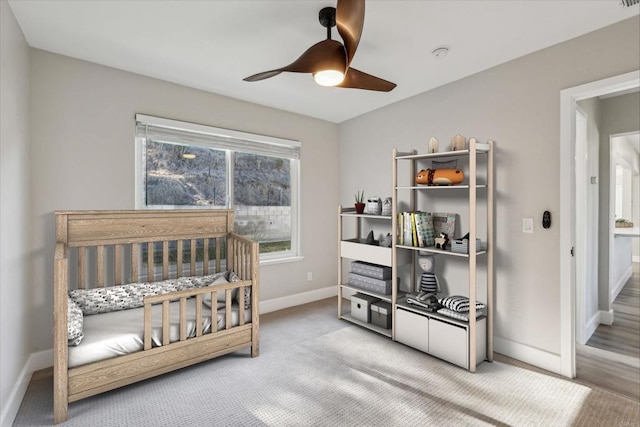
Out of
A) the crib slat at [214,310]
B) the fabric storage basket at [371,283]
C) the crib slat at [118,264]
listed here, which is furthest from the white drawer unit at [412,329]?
the crib slat at [118,264]

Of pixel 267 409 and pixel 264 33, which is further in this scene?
pixel 264 33

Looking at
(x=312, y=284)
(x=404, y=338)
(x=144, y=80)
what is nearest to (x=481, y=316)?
(x=404, y=338)

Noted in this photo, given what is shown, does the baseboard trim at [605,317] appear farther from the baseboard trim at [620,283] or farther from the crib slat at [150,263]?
the crib slat at [150,263]

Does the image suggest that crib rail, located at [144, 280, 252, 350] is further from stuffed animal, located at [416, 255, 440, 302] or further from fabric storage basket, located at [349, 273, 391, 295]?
stuffed animal, located at [416, 255, 440, 302]

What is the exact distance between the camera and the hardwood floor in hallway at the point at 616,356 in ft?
7.22

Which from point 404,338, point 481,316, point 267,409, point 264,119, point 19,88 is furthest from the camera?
point 264,119

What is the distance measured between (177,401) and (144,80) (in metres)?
2.68

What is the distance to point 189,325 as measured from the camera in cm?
237

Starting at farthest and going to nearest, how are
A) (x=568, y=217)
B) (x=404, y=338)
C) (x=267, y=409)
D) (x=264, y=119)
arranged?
(x=264, y=119)
(x=404, y=338)
(x=568, y=217)
(x=267, y=409)

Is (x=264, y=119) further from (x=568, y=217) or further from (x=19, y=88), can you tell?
(x=568, y=217)

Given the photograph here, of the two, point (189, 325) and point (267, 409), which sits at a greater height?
point (189, 325)

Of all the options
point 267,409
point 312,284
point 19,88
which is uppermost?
point 19,88

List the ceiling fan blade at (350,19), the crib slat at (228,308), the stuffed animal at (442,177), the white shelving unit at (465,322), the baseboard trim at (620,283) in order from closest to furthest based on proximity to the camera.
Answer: the ceiling fan blade at (350,19), the white shelving unit at (465,322), the crib slat at (228,308), the stuffed animal at (442,177), the baseboard trim at (620,283)

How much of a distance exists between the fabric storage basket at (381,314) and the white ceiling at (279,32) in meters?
2.20
